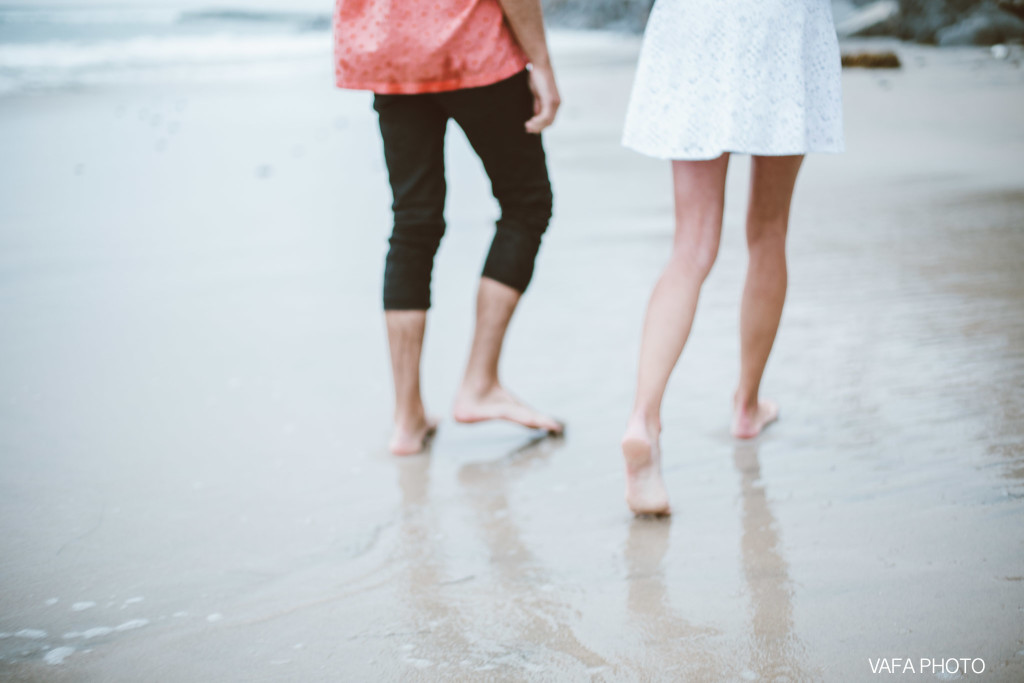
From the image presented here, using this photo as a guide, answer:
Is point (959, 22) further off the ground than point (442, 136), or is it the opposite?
point (442, 136)

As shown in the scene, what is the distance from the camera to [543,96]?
6.80 feet

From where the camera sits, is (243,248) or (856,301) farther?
(243,248)

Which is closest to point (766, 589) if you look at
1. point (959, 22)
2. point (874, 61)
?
point (874, 61)

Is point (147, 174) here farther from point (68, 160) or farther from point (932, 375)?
point (932, 375)

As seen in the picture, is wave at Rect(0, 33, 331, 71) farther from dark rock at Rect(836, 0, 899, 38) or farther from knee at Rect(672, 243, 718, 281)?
knee at Rect(672, 243, 718, 281)

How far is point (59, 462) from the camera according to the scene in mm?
2080

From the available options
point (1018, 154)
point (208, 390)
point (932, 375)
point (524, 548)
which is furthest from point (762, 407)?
point (1018, 154)

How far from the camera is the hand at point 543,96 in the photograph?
2.06m

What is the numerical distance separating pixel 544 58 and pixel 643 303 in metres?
1.11

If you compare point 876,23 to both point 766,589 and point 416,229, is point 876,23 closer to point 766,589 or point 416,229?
point 416,229

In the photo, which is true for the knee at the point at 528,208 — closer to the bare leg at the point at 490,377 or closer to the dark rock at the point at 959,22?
the bare leg at the point at 490,377

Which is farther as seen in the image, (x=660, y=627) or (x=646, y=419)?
(x=646, y=419)

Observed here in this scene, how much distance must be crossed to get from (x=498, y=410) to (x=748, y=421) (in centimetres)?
57

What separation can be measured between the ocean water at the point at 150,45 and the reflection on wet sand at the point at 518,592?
9.30 m
